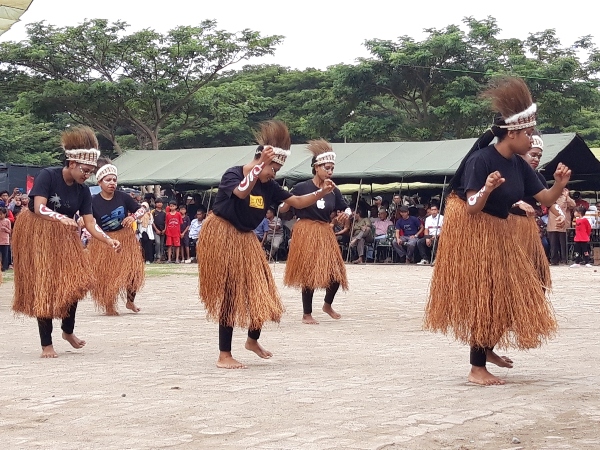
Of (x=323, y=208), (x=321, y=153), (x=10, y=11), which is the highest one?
(x=10, y=11)

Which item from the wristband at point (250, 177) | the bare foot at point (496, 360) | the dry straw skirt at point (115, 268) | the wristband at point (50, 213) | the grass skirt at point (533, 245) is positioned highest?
the wristband at point (250, 177)

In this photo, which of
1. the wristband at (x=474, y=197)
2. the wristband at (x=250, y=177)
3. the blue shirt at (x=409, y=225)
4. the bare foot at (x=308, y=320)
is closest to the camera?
the wristband at (x=474, y=197)

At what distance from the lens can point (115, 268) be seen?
11.6m

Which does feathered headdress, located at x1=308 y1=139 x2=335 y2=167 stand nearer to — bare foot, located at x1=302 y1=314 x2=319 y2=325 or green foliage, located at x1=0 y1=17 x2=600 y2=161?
bare foot, located at x1=302 y1=314 x2=319 y2=325

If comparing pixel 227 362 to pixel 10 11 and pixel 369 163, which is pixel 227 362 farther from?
pixel 369 163

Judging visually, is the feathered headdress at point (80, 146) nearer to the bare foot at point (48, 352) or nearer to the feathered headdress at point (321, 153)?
the bare foot at point (48, 352)

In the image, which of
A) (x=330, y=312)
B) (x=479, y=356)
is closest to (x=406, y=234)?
(x=330, y=312)

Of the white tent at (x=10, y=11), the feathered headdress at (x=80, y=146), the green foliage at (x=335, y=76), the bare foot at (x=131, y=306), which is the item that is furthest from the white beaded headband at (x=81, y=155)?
the green foliage at (x=335, y=76)

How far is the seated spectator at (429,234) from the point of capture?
21.5 metres

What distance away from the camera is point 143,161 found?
2828 cm

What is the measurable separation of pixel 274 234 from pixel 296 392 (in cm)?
1728

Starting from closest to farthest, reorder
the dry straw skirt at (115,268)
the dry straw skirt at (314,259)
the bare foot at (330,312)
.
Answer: the dry straw skirt at (314,259)
the bare foot at (330,312)
the dry straw skirt at (115,268)

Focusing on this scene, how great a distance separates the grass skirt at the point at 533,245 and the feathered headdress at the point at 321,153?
8.04 feet

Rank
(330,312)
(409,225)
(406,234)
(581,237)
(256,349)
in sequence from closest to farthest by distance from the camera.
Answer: (256,349), (330,312), (581,237), (409,225), (406,234)
